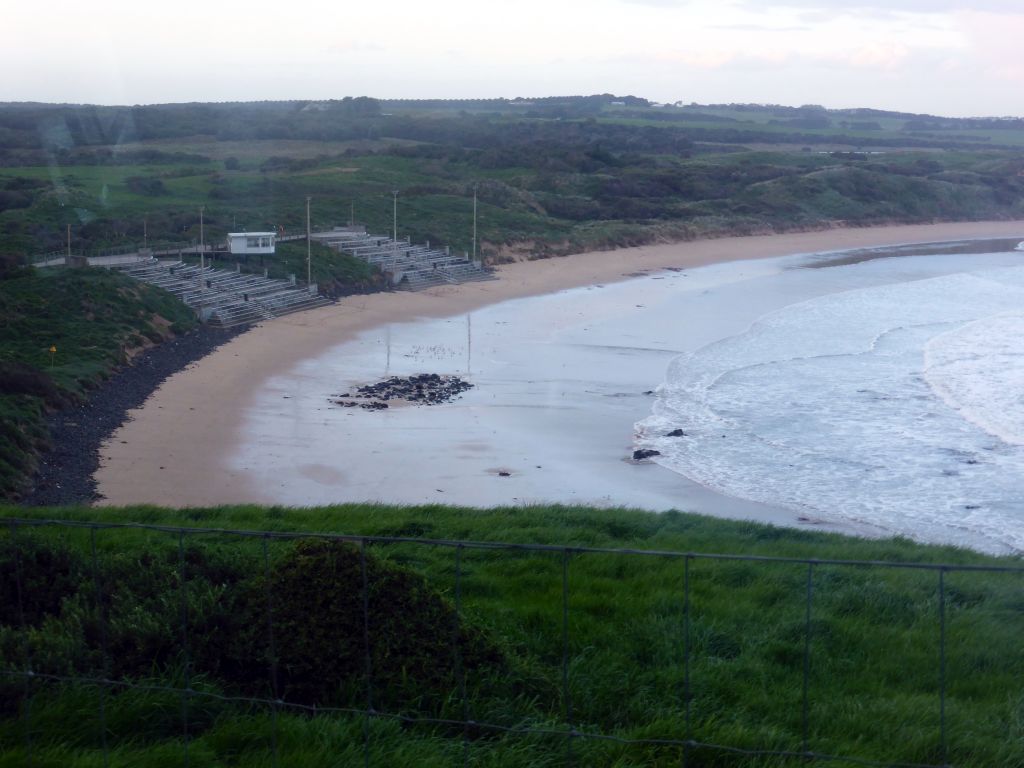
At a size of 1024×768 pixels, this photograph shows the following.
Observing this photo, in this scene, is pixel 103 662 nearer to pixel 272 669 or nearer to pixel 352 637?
pixel 272 669

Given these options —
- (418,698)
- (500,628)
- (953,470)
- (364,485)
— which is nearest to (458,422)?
(364,485)

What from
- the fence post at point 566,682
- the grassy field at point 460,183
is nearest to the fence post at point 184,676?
the fence post at point 566,682

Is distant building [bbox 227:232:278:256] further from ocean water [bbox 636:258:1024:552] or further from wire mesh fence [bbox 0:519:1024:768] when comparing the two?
wire mesh fence [bbox 0:519:1024:768]

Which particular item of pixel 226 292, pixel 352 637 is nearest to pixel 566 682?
pixel 352 637

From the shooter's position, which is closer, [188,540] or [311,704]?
[311,704]

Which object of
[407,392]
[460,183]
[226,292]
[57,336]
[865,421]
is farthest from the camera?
[460,183]

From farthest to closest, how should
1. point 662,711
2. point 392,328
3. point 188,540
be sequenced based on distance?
point 392,328 < point 188,540 < point 662,711

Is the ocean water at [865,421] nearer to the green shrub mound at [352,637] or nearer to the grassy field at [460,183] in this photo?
the green shrub mound at [352,637]

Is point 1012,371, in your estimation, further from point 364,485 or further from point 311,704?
point 311,704
